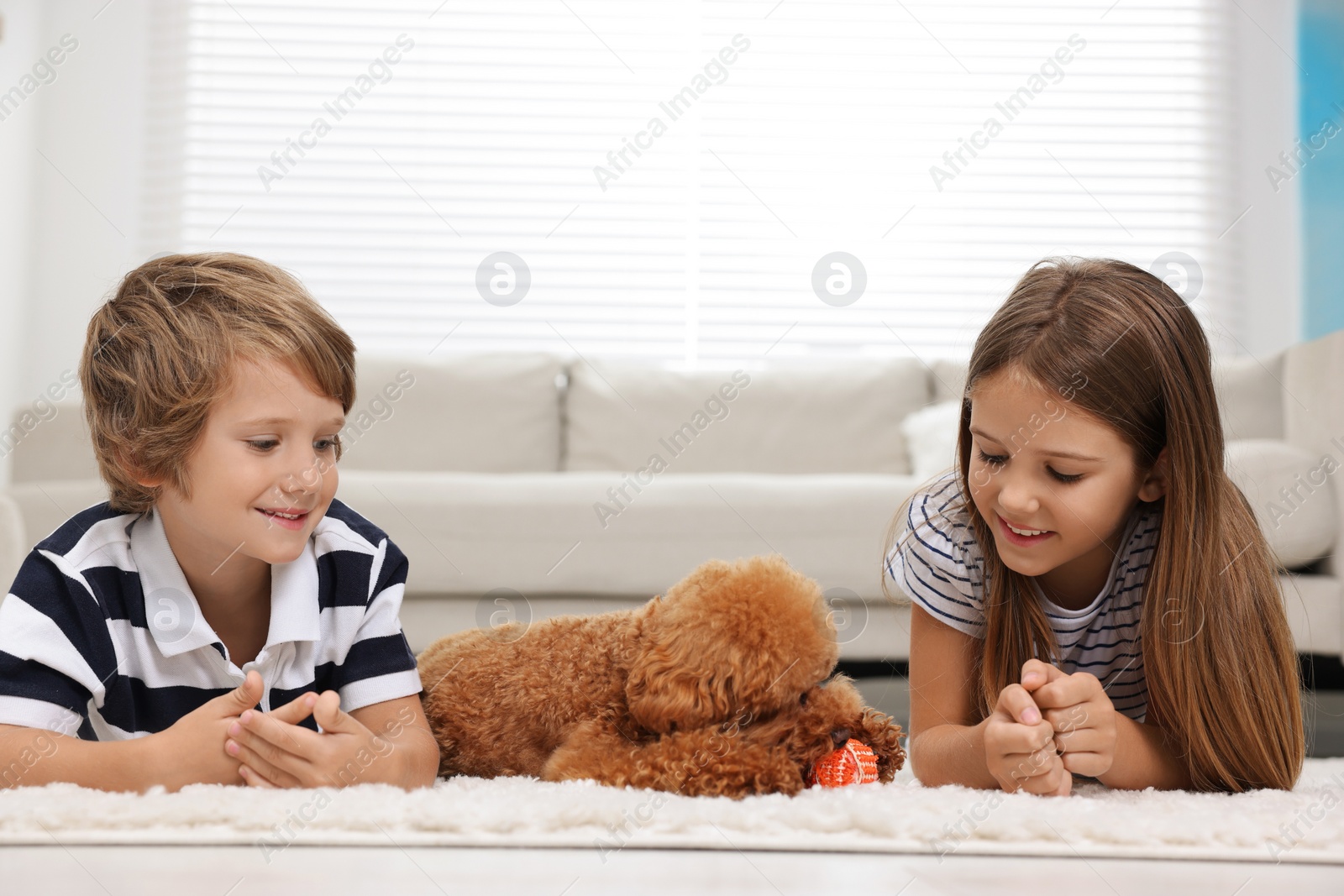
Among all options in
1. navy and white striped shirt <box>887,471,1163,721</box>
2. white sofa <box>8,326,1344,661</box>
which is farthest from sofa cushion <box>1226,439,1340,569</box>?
navy and white striped shirt <box>887,471,1163,721</box>

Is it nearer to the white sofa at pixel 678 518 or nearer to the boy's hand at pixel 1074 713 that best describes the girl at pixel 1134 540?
the boy's hand at pixel 1074 713

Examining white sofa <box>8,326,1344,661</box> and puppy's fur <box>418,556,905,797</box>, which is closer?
puppy's fur <box>418,556,905,797</box>

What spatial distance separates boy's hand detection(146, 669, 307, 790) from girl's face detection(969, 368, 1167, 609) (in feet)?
2.20

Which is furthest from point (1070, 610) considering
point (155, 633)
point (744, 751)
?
point (155, 633)

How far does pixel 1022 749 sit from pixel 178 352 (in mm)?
850

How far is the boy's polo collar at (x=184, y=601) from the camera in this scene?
3.14 ft

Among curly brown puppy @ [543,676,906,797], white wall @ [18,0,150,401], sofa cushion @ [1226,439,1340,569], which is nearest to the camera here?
curly brown puppy @ [543,676,906,797]

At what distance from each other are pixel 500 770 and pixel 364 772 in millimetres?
135

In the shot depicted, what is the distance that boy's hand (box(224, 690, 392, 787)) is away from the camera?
0.83 metres

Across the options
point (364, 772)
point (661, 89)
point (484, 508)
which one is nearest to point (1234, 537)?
point (364, 772)

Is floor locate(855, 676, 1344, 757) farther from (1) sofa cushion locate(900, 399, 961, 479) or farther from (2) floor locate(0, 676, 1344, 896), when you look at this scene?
(2) floor locate(0, 676, 1344, 896)

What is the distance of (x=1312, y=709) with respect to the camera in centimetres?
178

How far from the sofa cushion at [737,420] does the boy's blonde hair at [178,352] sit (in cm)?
143

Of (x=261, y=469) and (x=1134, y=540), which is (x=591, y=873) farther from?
(x=1134, y=540)
